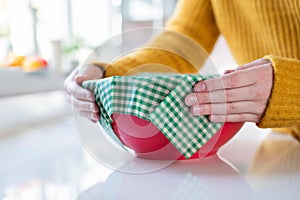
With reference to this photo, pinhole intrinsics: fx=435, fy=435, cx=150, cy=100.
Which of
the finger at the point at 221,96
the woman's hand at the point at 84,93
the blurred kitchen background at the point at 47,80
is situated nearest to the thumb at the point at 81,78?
the woman's hand at the point at 84,93

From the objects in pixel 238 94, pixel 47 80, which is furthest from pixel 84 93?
pixel 47 80

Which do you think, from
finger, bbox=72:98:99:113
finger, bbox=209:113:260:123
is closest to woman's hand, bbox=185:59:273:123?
finger, bbox=209:113:260:123

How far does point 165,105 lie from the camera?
0.57m

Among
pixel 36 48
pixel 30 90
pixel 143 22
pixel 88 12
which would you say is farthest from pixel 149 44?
pixel 143 22

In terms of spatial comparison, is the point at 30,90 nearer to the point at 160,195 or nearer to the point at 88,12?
the point at 88,12

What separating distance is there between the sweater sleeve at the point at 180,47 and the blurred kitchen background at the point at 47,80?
191mm

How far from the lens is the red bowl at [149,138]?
2.01 ft

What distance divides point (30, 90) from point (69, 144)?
0.58 m

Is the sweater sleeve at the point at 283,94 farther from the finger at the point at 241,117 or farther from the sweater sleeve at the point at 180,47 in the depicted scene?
the sweater sleeve at the point at 180,47

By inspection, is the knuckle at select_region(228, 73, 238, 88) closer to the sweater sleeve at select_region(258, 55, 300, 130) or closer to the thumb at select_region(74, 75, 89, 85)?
the sweater sleeve at select_region(258, 55, 300, 130)

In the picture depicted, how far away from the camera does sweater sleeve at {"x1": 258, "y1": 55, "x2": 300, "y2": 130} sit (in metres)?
0.62

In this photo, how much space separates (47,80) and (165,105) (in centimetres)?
97

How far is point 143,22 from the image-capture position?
81.7 inches

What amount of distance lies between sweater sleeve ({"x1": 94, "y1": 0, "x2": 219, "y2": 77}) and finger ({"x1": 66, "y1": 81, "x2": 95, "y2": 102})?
2.5 inches
